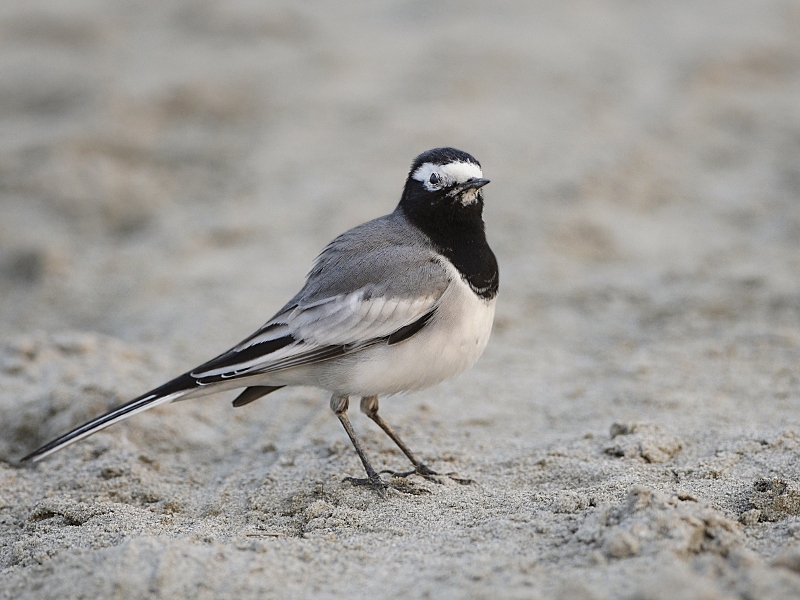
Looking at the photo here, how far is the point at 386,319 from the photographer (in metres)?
4.52

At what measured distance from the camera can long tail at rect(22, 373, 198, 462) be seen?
4336mm

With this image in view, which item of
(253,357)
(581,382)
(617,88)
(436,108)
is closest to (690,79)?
(617,88)

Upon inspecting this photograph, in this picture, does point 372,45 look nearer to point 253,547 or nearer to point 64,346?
point 64,346

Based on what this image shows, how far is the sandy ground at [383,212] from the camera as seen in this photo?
3.47 metres

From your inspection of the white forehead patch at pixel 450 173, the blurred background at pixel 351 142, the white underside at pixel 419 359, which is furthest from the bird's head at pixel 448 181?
the blurred background at pixel 351 142

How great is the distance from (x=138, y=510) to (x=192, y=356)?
220cm

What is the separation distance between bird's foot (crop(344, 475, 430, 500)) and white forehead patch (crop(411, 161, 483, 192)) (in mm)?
1643

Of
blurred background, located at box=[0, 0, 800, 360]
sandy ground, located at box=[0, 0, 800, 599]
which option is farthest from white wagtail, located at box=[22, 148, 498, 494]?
blurred background, located at box=[0, 0, 800, 360]

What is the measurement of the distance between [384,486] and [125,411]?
4.59 feet

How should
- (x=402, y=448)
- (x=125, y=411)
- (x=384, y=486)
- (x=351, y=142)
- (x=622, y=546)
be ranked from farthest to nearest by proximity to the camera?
(x=351, y=142), (x=402, y=448), (x=384, y=486), (x=125, y=411), (x=622, y=546)

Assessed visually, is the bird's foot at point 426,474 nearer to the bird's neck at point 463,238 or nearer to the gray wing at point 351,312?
the gray wing at point 351,312

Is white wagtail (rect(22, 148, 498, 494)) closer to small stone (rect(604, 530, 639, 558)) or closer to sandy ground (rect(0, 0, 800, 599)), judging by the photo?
sandy ground (rect(0, 0, 800, 599))

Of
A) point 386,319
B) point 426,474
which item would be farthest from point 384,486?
point 386,319

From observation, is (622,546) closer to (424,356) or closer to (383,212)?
(424,356)
